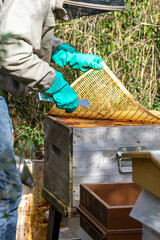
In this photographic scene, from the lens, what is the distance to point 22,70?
2.50 meters

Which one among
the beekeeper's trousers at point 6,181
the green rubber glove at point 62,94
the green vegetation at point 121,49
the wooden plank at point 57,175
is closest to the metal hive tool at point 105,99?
the green rubber glove at point 62,94

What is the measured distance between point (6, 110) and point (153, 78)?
2.68m

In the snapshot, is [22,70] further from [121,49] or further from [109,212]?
[121,49]

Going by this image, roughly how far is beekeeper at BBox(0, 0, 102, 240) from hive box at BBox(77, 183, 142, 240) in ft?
1.73

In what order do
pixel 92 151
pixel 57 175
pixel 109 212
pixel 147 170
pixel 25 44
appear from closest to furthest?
pixel 147 170, pixel 109 212, pixel 25 44, pixel 92 151, pixel 57 175

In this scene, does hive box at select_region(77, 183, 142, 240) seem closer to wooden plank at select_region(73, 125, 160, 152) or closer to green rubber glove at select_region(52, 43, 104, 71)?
wooden plank at select_region(73, 125, 160, 152)

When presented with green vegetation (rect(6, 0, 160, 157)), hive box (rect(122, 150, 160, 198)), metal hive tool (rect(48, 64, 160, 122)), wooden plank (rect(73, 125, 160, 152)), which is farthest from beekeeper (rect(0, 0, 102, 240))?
green vegetation (rect(6, 0, 160, 157))

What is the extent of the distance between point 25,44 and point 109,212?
3.97ft

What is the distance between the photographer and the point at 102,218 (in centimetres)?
170

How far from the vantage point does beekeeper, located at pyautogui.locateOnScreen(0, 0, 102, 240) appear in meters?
2.40

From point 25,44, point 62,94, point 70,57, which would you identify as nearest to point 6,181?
point 62,94

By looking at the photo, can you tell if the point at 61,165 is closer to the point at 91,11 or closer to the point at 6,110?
the point at 6,110

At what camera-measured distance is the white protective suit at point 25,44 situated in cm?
239

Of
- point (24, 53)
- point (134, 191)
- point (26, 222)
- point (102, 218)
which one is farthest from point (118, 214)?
point (26, 222)
